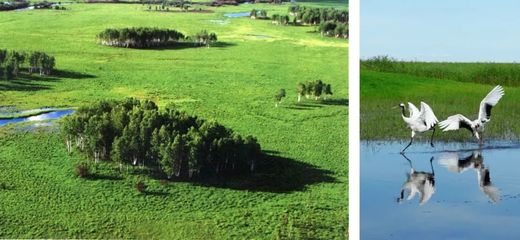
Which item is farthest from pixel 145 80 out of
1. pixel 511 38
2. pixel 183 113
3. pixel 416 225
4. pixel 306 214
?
pixel 511 38

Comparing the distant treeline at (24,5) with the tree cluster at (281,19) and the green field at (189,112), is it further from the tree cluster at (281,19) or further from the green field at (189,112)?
the tree cluster at (281,19)

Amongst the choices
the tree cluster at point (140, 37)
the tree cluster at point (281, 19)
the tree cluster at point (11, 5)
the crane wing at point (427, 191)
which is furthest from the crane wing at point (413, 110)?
A: the tree cluster at point (11, 5)

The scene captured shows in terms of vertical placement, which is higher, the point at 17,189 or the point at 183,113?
the point at 183,113

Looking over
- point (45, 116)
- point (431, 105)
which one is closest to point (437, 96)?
point (431, 105)

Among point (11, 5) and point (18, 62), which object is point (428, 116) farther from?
point (11, 5)

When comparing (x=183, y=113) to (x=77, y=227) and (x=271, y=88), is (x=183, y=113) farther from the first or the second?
(x=77, y=227)

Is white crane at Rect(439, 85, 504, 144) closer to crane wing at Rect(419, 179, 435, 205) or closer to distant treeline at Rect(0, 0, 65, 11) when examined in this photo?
crane wing at Rect(419, 179, 435, 205)

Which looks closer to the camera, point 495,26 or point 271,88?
point 495,26
